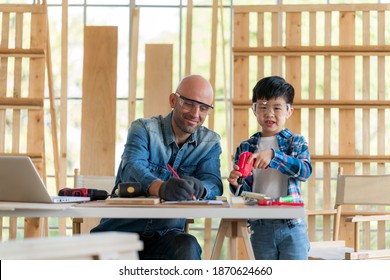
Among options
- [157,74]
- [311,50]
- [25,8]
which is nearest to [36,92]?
[25,8]

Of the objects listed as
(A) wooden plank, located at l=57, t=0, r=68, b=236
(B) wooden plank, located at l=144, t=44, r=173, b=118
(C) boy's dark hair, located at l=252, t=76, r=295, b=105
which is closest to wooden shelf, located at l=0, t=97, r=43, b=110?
(A) wooden plank, located at l=57, t=0, r=68, b=236

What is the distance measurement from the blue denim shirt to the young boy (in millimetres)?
148

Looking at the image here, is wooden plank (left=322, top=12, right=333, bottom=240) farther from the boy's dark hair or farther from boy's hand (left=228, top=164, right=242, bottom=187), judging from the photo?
boy's hand (left=228, top=164, right=242, bottom=187)

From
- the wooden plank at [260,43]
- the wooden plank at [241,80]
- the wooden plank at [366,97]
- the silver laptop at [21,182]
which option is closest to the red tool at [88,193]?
the silver laptop at [21,182]

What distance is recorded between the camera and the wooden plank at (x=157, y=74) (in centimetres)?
630

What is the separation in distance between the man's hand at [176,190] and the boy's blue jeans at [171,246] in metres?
0.43

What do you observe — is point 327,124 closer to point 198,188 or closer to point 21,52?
point 21,52

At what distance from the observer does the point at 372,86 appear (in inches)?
307

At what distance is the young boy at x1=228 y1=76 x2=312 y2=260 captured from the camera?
3.05 m

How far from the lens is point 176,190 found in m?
2.68

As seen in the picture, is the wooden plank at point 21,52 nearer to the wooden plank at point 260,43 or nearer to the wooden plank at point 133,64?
the wooden plank at point 133,64
